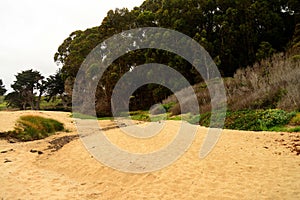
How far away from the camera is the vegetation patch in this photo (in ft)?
50.4

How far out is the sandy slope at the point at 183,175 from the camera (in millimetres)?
5875

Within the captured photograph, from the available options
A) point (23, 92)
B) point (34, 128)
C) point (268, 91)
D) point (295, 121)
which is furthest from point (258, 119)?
point (23, 92)

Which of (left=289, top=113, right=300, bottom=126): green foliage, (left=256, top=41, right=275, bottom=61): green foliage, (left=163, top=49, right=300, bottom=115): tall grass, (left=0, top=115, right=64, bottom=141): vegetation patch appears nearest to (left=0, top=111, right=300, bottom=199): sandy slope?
(left=289, top=113, right=300, bottom=126): green foliage

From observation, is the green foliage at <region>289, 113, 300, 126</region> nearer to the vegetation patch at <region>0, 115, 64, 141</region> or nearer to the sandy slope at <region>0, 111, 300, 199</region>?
the sandy slope at <region>0, 111, 300, 199</region>

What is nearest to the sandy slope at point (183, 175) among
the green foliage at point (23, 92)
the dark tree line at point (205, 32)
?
the dark tree line at point (205, 32)

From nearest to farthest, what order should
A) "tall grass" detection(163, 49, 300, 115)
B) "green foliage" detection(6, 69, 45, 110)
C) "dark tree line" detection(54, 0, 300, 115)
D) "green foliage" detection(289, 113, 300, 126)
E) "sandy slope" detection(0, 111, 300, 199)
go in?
"sandy slope" detection(0, 111, 300, 199), "green foliage" detection(289, 113, 300, 126), "tall grass" detection(163, 49, 300, 115), "dark tree line" detection(54, 0, 300, 115), "green foliage" detection(6, 69, 45, 110)

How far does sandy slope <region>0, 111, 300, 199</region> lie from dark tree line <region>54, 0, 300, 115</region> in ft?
62.4

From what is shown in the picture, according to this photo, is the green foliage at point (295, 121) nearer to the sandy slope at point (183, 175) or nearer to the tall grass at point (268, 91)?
the tall grass at point (268, 91)

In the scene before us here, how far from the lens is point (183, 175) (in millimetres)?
7039

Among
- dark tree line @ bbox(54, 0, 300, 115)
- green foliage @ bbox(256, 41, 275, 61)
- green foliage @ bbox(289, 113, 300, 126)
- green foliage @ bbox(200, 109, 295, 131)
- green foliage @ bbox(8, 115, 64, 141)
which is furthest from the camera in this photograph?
dark tree line @ bbox(54, 0, 300, 115)

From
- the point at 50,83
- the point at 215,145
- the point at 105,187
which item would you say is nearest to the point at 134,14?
the point at 50,83

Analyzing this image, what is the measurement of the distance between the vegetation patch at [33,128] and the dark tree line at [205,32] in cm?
1343

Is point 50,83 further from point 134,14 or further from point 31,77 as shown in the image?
point 134,14

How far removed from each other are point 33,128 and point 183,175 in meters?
12.7
